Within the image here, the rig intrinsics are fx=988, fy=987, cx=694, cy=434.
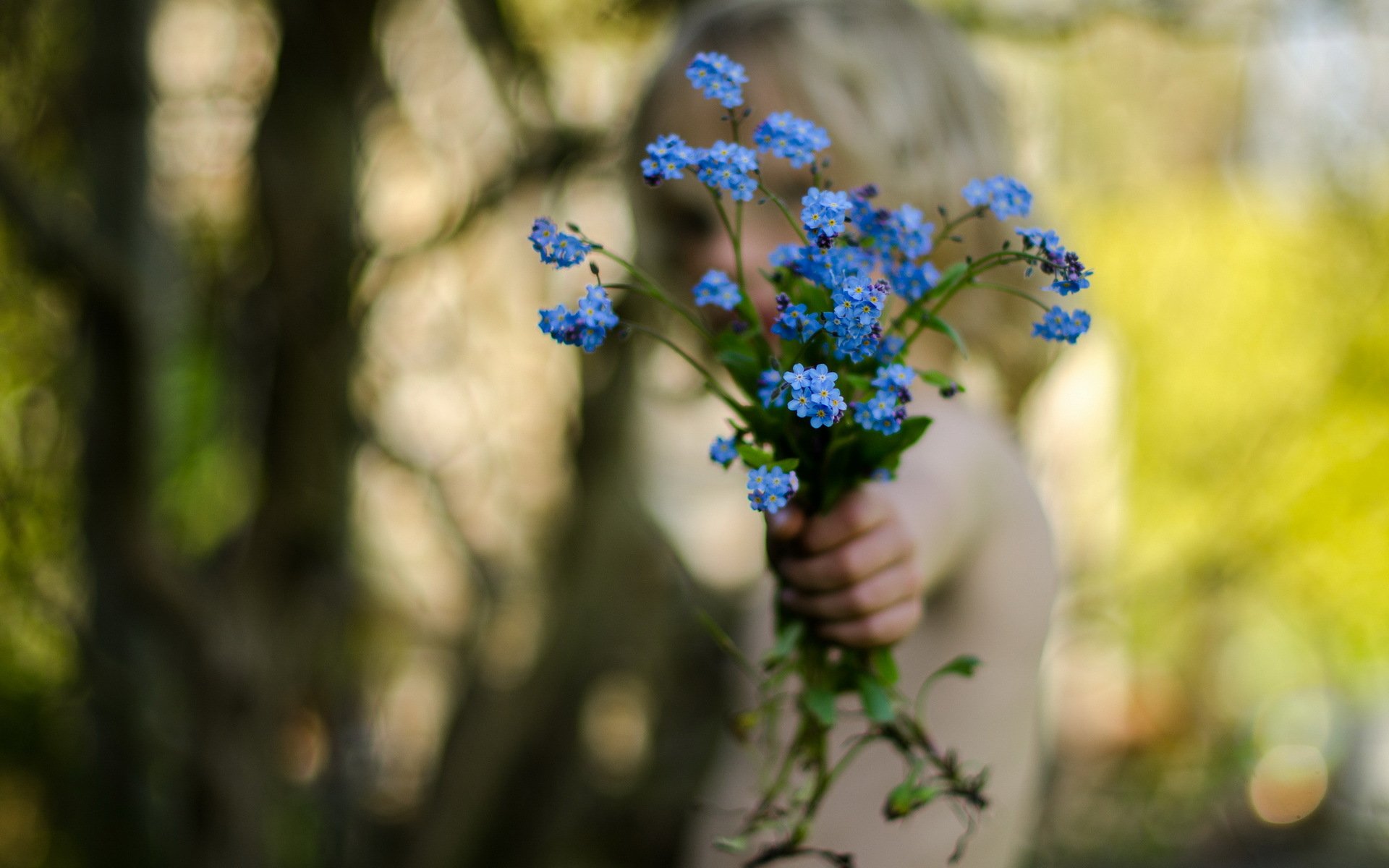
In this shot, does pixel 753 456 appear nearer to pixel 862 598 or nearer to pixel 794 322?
pixel 794 322

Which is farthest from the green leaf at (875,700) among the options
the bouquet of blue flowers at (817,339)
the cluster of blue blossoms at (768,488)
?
the cluster of blue blossoms at (768,488)

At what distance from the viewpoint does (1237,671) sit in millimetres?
6289

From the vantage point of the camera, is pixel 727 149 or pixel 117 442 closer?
pixel 727 149

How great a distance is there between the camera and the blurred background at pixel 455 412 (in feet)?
6.58

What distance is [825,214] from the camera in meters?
0.60

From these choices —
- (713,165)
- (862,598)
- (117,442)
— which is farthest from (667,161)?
(117,442)

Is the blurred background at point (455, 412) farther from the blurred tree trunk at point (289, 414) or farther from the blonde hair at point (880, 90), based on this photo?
the blonde hair at point (880, 90)

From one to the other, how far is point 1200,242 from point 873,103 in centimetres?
367

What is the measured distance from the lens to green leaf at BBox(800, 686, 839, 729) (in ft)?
2.37

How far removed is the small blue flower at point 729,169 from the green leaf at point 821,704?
0.37m

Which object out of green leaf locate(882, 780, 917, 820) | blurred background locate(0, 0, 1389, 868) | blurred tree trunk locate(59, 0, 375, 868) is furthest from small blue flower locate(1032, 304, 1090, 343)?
blurred tree trunk locate(59, 0, 375, 868)

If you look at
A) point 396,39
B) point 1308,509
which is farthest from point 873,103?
point 1308,509

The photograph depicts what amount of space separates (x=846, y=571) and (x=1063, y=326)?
0.24 m

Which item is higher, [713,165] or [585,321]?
[713,165]
